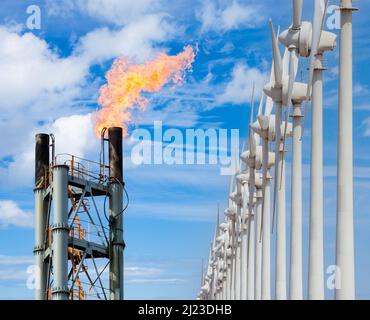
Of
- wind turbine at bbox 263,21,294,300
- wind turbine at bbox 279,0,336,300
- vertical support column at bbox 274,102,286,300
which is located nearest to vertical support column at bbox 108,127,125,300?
wind turbine at bbox 263,21,294,300

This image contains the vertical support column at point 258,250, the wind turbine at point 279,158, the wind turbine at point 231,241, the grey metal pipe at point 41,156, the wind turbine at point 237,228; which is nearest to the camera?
the wind turbine at point 279,158

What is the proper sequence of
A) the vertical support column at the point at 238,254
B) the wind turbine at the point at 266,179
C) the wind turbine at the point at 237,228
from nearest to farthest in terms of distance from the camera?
the wind turbine at the point at 266,179 → the wind turbine at the point at 237,228 → the vertical support column at the point at 238,254

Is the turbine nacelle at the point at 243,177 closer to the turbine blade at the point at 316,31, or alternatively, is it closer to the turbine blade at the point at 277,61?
the turbine blade at the point at 277,61

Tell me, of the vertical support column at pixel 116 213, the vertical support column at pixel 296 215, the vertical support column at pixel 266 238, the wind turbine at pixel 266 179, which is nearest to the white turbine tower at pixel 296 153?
the vertical support column at pixel 296 215

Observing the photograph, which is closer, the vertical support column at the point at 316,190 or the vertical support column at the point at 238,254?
the vertical support column at the point at 316,190

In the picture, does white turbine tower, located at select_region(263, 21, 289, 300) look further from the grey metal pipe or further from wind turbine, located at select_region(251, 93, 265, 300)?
the grey metal pipe

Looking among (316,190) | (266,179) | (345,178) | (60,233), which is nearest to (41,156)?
(60,233)

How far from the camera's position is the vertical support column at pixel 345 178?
159ft

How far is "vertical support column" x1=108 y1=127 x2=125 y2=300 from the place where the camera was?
94.8 metres

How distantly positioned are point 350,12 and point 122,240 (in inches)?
1984

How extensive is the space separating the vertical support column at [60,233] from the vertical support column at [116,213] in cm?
696

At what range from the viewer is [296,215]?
65.8 m

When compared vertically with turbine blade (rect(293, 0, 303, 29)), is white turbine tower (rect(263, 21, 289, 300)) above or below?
below

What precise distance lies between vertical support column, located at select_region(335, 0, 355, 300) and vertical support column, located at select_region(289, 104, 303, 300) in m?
15.3
